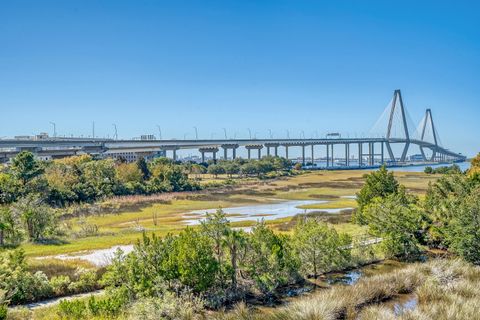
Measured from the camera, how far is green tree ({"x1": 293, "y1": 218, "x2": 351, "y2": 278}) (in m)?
20.7

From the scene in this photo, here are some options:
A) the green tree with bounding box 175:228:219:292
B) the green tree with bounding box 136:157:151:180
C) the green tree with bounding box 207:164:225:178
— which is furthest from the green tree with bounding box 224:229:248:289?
the green tree with bounding box 207:164:225:178

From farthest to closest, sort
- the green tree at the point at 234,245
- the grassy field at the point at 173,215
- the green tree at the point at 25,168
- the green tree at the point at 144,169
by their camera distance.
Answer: the green tree at the point at 144,169, the green tree at the point at 25,168, the grassy field at the point at 173,215, the green tree at the point at 234,245

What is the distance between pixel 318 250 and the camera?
2066 cm

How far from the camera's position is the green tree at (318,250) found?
816 inches

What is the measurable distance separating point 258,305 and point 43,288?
9.26 m

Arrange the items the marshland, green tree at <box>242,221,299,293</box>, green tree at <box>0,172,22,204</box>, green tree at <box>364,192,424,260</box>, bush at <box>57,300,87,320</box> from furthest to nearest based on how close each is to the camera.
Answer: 1. green tree at <box>0,172,22,204</box>
2. green tree at <box>364,192,424,260</box>
3. green tree at <box>242,221,299,293</box>
4. the marshland
5. bush at <box>57,300,87,320</box>

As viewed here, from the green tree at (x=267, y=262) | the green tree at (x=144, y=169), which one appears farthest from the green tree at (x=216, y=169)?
the green tree at (x=267, y=262)

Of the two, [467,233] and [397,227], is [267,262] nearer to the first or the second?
[397,227]

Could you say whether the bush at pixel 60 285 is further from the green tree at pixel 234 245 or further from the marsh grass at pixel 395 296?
the marsh grass at pixel 395 296

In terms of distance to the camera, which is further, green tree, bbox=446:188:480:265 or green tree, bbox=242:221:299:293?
green tree, bbox=446:188:480:265

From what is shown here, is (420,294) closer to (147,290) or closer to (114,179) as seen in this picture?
(147,290)

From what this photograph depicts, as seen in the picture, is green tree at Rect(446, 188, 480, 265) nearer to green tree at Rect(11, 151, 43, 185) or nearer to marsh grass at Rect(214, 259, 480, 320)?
marsh grass at Rect(214, 259, 480, 320)

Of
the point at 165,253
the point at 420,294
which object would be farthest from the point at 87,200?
the point at 420,294

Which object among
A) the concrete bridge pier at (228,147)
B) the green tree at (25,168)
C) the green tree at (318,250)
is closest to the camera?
the green tree at (318,250)
